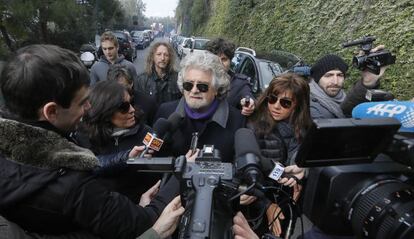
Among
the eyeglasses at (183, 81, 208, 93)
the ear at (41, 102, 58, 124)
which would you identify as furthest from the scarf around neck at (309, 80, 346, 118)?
the ear at (41, 102, 58, 124)

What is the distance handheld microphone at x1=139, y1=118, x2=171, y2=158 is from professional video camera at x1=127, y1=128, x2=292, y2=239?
13.0 inches

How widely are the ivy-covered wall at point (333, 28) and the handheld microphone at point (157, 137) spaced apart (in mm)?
5358

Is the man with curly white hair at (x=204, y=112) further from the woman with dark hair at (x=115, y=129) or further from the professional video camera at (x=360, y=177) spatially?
the professional video camera at (x=360, y=177)

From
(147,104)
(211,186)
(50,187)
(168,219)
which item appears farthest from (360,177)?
(147,104)

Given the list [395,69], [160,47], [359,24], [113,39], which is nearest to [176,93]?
[160,47]

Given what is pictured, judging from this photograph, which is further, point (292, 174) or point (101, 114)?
point (101, 114)

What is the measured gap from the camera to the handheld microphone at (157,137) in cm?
166

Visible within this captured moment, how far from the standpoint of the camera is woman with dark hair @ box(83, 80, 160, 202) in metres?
2.07

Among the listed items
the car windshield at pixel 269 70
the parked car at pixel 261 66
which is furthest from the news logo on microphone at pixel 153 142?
the car windshield at pixel 269 70

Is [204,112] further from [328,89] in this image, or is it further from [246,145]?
[328,89]

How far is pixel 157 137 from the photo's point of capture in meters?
1.76

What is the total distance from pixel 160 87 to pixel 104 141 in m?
1.94

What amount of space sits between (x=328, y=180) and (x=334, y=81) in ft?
6.97

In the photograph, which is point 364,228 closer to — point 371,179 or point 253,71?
point 371,179
